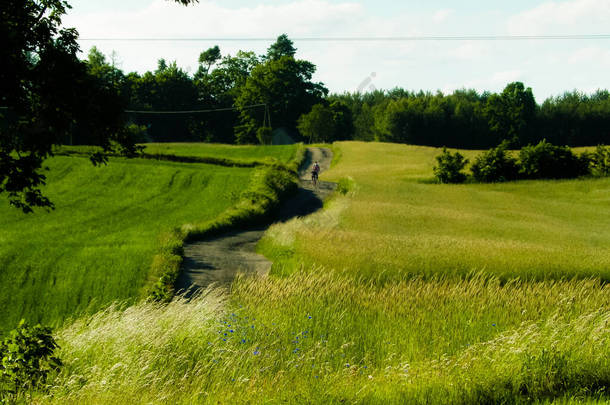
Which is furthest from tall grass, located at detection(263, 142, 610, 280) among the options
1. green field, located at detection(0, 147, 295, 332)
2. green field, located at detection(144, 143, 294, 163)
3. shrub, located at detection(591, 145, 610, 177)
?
green field, located at detection(144, 143, 294, 163)

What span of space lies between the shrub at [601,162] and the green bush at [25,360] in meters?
52.0

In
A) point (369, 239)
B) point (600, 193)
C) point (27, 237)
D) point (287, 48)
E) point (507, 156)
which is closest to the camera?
point (369, 239)

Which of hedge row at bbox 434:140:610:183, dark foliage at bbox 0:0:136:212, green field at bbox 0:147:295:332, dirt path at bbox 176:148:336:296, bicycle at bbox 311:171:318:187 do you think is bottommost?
dirt path at bbox 176:148:336:296

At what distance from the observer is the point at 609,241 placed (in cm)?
2327

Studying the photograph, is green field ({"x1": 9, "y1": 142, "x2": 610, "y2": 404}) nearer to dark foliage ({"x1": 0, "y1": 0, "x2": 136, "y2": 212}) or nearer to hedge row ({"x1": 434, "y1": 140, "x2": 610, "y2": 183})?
dark foliage ({"x1": 0, "y1": 0, "x2": 136, "y2": 212})

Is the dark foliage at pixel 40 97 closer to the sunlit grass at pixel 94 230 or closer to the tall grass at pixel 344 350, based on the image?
the tall grass at pixel 344 350

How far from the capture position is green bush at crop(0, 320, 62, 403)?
23.5 ft

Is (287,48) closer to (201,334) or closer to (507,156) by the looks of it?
(507,156)

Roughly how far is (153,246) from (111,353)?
1545 centimetres

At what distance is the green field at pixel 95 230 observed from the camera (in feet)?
56.2

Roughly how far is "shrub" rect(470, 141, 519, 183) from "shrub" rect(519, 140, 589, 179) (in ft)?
3.03

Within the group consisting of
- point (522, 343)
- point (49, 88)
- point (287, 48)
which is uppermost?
point (287, 48)

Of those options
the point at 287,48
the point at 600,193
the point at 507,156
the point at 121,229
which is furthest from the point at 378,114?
the point at 121,229

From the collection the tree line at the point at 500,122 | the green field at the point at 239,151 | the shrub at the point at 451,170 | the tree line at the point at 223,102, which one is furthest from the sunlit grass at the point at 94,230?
the tree line at the point at 500,122
